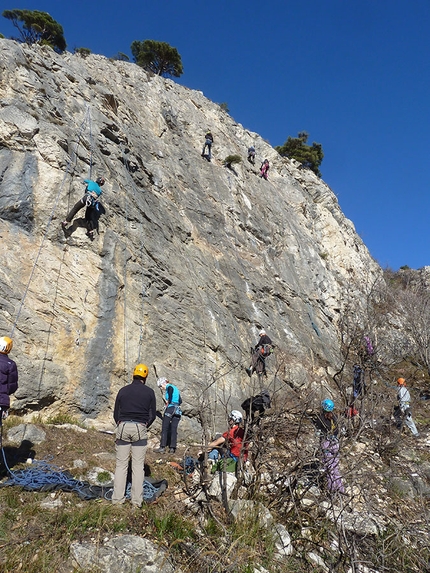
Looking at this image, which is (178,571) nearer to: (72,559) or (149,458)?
(72,559)

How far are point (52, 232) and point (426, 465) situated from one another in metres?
10.9

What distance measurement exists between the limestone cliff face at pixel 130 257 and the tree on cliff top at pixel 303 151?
1282cm

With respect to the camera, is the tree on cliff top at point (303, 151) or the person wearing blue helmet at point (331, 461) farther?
the tree on cliff top at point (303, 151)

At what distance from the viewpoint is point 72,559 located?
3.56 m

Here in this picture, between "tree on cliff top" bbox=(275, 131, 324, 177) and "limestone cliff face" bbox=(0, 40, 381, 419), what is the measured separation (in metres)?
12.8

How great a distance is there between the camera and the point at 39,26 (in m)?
22.7

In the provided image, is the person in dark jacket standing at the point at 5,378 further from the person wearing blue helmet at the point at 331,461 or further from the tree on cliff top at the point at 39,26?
the tree on cliff top at the point at 39,26

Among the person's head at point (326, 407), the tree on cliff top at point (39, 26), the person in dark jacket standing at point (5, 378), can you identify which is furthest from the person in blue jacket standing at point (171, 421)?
the tree on cliff top at point (39, 26)

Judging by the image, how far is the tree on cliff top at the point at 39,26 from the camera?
22.5 m

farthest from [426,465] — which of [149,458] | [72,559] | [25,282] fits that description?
[25,282]

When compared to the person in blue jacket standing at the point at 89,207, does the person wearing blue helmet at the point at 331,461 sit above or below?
below

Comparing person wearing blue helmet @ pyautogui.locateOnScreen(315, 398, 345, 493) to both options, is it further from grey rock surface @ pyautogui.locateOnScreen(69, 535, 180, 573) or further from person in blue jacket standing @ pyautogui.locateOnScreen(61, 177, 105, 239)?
→ person in blue jacket standing @ pyautogui.locateOnScreen(61, 177, 105, 239)

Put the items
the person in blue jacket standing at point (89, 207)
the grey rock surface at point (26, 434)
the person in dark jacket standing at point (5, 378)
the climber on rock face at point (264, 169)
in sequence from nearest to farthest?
the person in dark jacket standing at point (5, 378), the grey rock surface at point (26, 434), the person in blue jacket standing at point (89, 207), the climber on rock face at point (264, 169)

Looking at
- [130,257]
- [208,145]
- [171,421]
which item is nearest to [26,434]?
[171,421]
